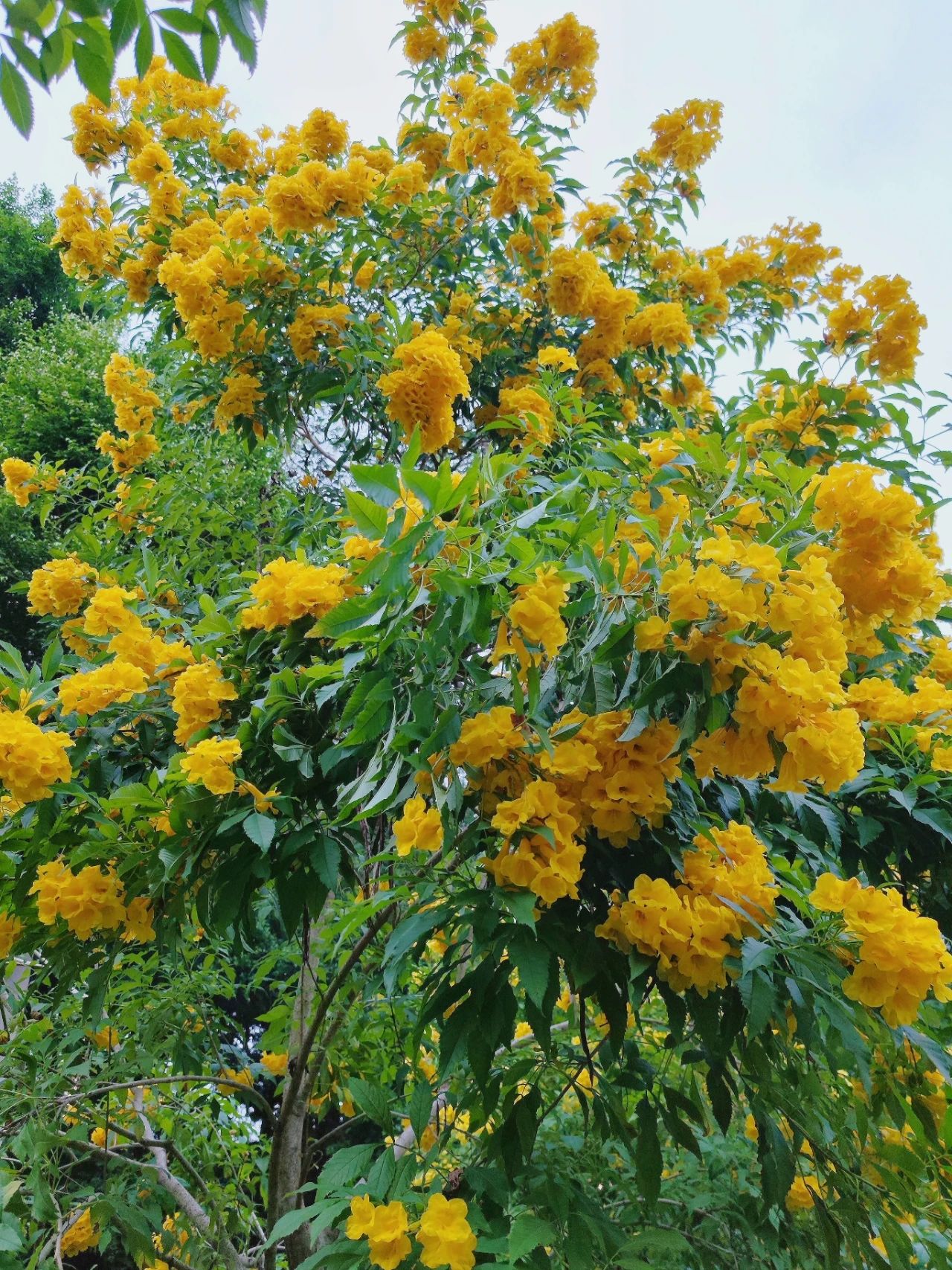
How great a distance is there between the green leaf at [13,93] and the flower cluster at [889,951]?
1246 mm

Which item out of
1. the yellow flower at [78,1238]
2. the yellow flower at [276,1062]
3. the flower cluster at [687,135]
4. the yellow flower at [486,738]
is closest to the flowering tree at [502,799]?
the yellow flower at [486,738]

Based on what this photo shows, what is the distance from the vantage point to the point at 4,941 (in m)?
1.56

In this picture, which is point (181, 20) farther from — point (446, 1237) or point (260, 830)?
point (446, 1237)

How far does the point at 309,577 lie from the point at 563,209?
6.87 feet

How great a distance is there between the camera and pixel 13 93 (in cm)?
93

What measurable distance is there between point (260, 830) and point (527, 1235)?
61cm

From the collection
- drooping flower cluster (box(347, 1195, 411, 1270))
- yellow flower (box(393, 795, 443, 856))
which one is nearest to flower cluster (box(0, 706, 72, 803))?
yellow flower (box(393, 795, 443, 856))

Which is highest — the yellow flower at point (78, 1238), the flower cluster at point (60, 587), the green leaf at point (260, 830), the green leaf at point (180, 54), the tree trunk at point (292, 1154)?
the green leaf at point (180, 54)

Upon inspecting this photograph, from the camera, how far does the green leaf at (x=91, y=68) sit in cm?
92

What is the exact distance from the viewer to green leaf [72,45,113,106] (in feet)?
3.02

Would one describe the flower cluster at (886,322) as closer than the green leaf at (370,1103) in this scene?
No

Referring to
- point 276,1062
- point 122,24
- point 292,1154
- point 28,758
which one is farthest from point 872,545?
point 276,1062

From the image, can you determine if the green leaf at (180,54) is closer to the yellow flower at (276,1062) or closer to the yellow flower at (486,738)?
the yellow flower at (486,738)

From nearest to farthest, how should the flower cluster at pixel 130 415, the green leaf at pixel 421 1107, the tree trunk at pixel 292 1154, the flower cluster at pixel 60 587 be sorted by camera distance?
the green leaf at pixel 421 1107, the tree trunk at pixel 292 1154, the flower cluster at pixel 60 587, the flower cluster at pixel 130 415
